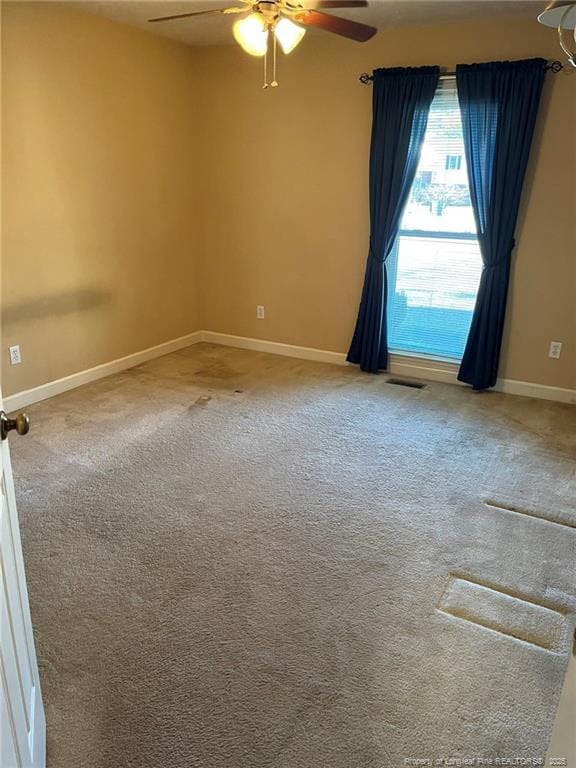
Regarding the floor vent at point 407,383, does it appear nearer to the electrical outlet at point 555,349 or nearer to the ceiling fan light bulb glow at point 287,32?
the electrical outlet at point 555,349

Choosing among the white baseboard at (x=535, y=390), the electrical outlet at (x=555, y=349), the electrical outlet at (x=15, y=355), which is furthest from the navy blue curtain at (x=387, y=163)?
the electrical outlet at (x=15, y=355)

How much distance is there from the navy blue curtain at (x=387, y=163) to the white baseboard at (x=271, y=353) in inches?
12.3

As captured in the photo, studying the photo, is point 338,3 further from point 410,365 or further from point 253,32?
point 410,365

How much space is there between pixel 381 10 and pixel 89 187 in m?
2.22

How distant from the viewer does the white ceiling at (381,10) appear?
3.18 metres

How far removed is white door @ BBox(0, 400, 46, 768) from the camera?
→ 1028 millimetres

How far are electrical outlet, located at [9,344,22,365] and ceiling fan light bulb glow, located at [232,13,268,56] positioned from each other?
7.73ft

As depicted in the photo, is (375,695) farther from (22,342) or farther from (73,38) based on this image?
(73,38)

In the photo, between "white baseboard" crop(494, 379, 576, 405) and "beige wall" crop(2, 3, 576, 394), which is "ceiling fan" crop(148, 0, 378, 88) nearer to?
"beige wall" crop(2, 3, 576, 394)

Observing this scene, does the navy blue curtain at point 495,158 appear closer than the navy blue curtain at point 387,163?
Yes

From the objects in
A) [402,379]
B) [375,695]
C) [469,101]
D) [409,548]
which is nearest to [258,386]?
[402,379]

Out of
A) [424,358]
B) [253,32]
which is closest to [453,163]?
[424,358]

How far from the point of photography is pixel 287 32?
7.52ft

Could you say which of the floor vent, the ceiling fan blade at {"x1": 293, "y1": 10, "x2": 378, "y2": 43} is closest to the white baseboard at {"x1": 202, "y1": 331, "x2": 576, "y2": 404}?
the floor vent
